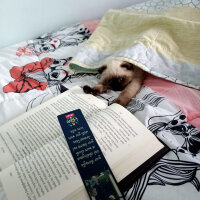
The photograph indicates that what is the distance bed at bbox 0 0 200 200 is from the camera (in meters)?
0.51

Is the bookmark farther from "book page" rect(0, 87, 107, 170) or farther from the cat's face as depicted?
the cat's face

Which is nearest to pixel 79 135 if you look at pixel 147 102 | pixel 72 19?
pixel 147 102

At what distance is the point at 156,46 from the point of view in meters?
0.97

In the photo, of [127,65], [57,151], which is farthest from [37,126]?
[127,65]

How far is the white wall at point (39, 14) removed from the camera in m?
1.30

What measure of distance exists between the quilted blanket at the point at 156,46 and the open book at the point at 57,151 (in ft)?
1.18

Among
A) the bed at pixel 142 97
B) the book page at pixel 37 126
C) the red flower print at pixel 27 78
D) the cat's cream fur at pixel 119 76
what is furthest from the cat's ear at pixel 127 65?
the red flower print at pixel 27 78

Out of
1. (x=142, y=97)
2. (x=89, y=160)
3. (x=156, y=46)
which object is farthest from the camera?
(x=156, y=46)

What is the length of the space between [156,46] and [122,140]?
1.96 ft

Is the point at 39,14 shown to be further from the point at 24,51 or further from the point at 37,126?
the point at 37,126

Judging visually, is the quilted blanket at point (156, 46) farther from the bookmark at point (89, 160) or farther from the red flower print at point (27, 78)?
the bookmark at point (89, 160)

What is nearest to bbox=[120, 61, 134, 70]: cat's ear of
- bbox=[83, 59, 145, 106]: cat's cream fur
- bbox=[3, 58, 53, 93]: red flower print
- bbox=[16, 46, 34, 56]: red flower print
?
bbox=[83, 59, 145, 106]: cat's cream fur

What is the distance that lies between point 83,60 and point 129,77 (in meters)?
0.27

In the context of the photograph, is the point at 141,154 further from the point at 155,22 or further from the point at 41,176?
the point at 155,22
